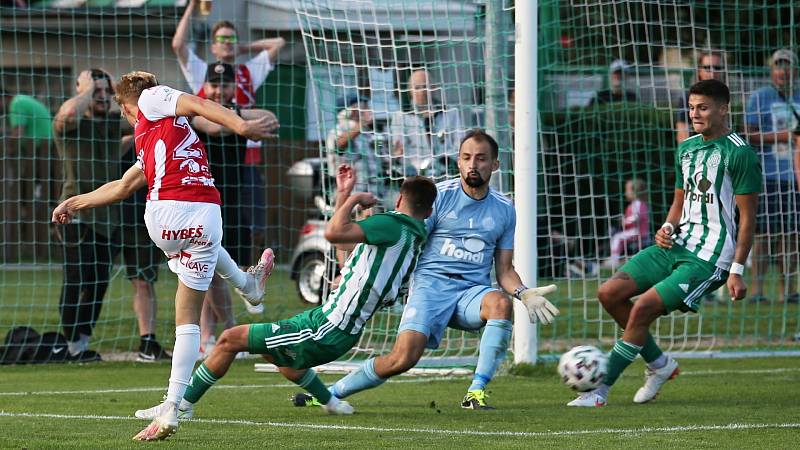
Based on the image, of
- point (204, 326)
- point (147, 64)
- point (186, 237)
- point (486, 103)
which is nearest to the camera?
point (186, 237)

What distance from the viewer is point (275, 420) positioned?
23.2 ft

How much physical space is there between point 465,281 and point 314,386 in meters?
1.16

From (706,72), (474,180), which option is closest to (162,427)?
(474,180)

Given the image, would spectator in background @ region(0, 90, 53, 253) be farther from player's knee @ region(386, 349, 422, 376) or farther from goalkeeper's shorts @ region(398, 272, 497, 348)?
player's knee @ region(386, 349, 422, 376)

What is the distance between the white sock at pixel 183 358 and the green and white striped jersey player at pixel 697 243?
257 cm

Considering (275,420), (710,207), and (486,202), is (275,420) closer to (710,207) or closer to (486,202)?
(486,202)

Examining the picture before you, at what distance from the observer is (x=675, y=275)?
7.93m

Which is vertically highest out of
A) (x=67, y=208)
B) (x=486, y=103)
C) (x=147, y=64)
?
(x=147, y=64)

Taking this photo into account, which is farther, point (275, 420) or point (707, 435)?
point (275, 420)

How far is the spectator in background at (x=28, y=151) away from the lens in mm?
15805

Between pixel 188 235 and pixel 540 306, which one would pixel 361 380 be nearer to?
pixel 540 306

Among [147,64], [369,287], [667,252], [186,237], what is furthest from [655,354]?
[147,64]

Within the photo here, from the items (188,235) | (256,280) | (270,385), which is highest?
(188,235)

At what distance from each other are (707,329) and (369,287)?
21.5ft
